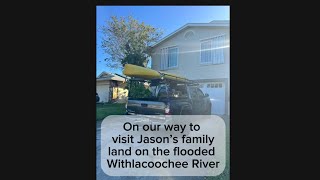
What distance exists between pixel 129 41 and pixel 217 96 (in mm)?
1801

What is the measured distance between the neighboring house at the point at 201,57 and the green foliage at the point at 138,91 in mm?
414

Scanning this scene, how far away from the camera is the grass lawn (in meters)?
2.81

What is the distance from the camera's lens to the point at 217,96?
118 inches

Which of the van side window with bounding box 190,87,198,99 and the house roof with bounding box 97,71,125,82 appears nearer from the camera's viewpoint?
the house roof with bounding box 97,71,125,82

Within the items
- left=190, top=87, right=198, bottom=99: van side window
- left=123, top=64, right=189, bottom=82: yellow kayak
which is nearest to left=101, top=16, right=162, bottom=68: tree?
left=123, top=64, right=189, bottom=82: yellow kayak

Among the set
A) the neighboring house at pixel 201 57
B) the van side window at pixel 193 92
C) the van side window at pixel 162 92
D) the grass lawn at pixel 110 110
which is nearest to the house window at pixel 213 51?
the neighboring house at pixel 201 57

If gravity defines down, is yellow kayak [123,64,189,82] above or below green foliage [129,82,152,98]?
above

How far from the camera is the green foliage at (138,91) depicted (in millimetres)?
3057

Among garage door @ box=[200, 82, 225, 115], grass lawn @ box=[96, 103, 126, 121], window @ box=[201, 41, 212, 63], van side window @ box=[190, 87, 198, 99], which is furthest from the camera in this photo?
van side window @ box=[190, 87, 198, 99]

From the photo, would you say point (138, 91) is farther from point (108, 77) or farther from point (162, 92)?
point (108, 77)

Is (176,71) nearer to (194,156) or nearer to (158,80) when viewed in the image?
(158,80)

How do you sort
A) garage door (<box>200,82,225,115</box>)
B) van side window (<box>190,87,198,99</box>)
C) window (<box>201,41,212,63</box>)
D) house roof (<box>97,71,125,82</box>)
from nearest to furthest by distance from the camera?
1. house roof (<box>97,71,125,82</box>)
2. garage door (<box>200,82,225,115</box>)
3. window (<box>201,41,212,63</box>)
4. van side window (<box>190,87,198,99</box>)

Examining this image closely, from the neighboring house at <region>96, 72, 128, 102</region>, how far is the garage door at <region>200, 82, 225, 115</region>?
1490 millimetres

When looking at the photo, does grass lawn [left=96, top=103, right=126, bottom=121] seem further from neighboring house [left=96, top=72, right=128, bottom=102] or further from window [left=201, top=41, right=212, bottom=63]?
window [left=201, top=41, right=212, bottom=63]
